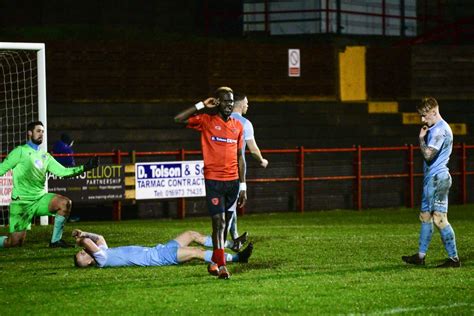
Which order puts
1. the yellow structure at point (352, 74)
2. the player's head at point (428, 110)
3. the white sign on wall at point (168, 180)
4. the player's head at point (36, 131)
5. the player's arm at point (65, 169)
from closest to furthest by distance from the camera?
the player's head at point (428, 110), the player's arm at point (65, 169), the player's head at point (36, 131), the white sign on wall at point (168, 180), the yellow structure at point (352, 74)

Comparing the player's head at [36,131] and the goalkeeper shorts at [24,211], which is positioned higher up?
the player's head at [36,131]

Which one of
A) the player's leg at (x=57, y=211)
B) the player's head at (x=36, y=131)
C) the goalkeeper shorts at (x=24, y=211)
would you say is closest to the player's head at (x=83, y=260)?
the player's leg at (x=57, y=211)

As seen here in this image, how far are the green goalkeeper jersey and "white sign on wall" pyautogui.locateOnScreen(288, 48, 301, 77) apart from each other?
13160mm

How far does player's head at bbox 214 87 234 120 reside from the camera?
1175 cm

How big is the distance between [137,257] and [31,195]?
3361 millimetres

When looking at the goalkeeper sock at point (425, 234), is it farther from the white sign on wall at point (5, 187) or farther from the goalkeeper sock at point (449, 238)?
the white sign on wall at point (5, 187)

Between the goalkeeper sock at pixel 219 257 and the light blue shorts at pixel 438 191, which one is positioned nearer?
the goalkeeper sock at pixel 219 257

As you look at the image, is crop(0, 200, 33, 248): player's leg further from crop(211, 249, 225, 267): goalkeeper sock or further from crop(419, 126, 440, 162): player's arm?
crop(419, 126, 440, 162): player's arm

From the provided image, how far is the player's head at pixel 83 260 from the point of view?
42.5 feet

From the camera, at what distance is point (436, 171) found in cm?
1264

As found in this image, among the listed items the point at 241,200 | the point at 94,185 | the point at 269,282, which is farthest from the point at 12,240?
the point at 94,185

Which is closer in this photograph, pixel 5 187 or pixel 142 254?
pixel 142 254

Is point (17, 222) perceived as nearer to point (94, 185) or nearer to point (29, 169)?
point (29, 169)

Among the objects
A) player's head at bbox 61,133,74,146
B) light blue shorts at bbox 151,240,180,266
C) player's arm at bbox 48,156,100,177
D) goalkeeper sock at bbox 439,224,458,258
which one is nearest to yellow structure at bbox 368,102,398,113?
player's head at bbox 61,133,74,146
